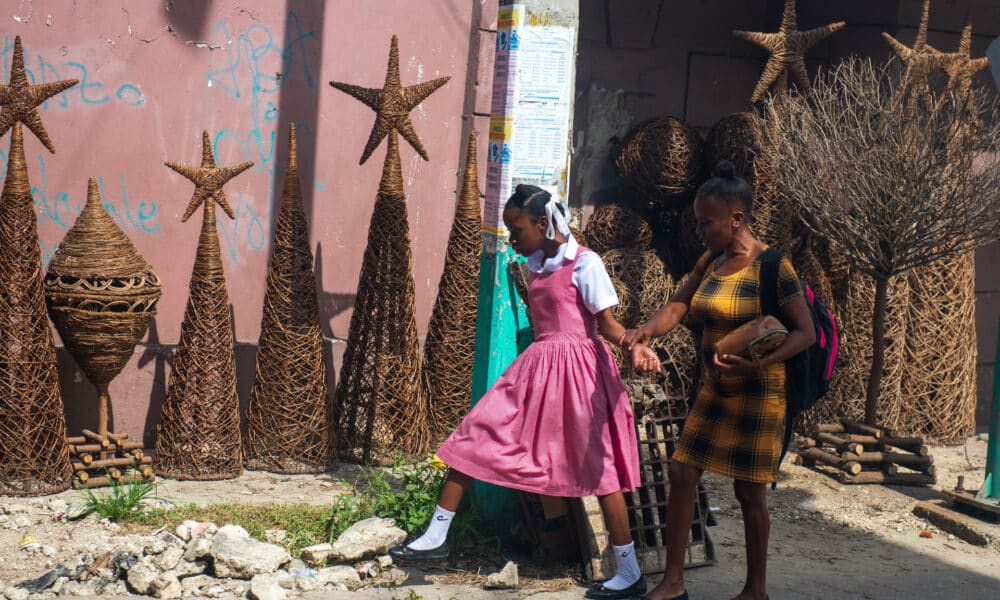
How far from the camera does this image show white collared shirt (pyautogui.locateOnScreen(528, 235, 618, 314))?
4.59 meters

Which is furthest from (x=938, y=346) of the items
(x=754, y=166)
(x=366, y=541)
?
(x=366, y=541)

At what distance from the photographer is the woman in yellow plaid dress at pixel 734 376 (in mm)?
4266

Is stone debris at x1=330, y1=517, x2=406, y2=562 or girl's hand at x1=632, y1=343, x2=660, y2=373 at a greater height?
girl's hand at x1=632, y1=343, x2=660, y2=373

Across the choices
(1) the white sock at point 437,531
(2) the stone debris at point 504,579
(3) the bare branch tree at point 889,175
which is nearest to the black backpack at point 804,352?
(2) the stone debris at point 504,579

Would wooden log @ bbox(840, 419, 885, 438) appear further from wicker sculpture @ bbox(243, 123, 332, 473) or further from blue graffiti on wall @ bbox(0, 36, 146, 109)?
blue graffiti on wall @ bbox(0, 36, 146, 109)

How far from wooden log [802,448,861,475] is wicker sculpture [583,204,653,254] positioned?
1772 millimetres

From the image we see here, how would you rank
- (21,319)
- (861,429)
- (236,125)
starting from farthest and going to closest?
(861,429), (236,125), (21,319)

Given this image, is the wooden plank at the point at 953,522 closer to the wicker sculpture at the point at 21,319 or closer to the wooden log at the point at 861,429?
the wooden log at the point at 861,429

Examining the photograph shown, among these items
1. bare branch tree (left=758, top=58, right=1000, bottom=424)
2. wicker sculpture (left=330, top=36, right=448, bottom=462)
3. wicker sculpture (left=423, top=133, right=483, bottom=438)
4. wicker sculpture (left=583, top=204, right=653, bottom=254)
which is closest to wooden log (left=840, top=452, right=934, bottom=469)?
bare branch tree (left=758, top=58, right=1000, bottom=424)

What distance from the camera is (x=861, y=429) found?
23.4 feet

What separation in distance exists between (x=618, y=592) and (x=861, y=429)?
10.1 ft

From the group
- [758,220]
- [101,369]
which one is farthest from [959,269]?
[101,369]

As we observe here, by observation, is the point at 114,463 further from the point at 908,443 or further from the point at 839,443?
the point at 908,443

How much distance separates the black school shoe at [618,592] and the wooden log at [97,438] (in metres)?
2.78
